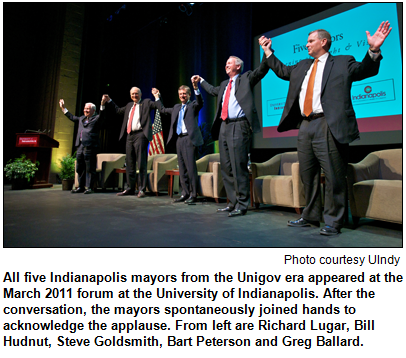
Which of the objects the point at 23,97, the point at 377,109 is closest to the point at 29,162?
the point at 23,97

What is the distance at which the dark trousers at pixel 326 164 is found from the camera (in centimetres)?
180

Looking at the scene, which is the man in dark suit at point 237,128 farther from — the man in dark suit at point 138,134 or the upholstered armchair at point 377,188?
the man in dark suit at point 138,134

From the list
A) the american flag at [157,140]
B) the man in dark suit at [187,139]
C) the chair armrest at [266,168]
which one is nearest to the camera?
the chair armrest at [266,168]

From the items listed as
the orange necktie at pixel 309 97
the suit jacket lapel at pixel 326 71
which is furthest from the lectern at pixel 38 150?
the suit jacket lapel at pixel 326 71

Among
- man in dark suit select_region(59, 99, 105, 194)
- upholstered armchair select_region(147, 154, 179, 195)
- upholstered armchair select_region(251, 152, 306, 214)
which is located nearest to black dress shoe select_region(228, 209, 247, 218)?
upholstered armchair select_region(251, 152, 306, 214)

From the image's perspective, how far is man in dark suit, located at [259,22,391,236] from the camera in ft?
5.73

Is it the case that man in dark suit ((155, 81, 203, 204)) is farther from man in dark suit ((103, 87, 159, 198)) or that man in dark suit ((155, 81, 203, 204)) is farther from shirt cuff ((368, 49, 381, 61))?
shirt cuff ((368, 49, 381, 61))

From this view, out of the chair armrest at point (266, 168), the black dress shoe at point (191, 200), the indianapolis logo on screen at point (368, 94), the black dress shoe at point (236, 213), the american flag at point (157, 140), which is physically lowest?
the black dress shoe at point (236, 213)

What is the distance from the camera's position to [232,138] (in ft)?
8.25

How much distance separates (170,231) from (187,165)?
5.46 feet

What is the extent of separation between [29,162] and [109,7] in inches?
195

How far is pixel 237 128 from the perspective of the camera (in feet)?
8.21

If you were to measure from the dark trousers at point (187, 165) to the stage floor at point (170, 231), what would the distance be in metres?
0.86
